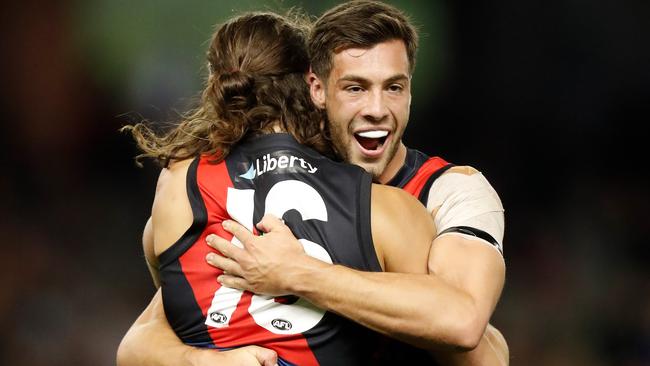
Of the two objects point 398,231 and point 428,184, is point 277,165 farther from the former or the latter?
point 428,184

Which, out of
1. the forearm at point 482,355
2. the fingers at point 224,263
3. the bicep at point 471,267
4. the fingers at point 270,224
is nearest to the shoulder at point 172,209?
the fingers at point 224,263

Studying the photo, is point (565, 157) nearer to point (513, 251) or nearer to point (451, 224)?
point (513, 251)

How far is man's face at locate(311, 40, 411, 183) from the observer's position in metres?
3.33

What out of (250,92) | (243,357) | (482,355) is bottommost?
(482,355)

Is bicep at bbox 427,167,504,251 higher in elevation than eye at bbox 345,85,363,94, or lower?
lower

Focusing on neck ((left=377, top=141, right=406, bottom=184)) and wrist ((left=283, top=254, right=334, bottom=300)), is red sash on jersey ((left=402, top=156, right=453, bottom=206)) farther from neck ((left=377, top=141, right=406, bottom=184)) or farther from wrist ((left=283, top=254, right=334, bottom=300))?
wrist ((left=283, top=254, right=334, bottom=300))

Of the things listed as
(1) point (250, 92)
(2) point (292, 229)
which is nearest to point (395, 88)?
(1) point (250, 92)

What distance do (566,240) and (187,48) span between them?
11.4ft

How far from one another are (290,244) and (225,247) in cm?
21

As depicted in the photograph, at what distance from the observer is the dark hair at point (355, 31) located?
3.35 meters

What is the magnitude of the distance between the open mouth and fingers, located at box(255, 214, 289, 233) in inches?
30.5

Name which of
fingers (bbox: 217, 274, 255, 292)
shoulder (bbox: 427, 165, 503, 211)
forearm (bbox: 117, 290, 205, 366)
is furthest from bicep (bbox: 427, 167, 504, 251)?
forearm (bbox: 117, 290, 205, 366)

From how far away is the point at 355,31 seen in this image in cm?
336

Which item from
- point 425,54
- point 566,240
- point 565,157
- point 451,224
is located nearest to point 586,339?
point 566,240
